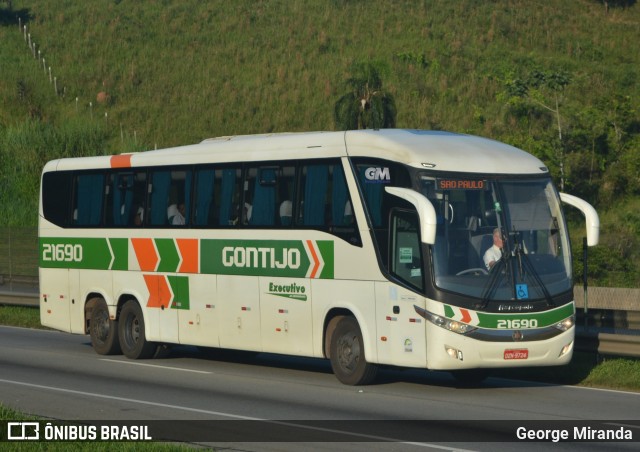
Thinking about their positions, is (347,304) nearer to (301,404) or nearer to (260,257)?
(260,257)

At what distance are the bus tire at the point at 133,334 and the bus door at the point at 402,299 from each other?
20.3ft

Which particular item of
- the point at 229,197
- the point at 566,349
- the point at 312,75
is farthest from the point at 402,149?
the point at 312,75

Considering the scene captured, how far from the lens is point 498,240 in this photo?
16656 millimetres

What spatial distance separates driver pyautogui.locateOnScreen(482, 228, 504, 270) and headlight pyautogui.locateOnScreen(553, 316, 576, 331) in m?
1.21

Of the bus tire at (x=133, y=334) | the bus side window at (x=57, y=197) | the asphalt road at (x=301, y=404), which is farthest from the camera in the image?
the bus side window at (x=57, y=197)

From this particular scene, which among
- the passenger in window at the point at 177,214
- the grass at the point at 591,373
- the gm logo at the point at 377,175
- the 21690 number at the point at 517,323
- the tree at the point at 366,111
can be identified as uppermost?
the tree at the point at 366,111

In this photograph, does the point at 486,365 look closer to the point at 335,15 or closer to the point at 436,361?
the point at 436,361

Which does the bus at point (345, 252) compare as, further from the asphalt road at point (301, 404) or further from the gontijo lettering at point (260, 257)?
the asphalt road at point (301, 404)

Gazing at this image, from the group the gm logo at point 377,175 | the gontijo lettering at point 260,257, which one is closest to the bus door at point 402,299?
the gm logo at point 377,175

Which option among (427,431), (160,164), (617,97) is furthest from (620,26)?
(427,431)

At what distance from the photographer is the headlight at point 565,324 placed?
16830 millimetres

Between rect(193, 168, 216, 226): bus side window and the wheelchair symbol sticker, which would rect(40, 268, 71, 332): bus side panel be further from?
the wheelchair symbol sticker

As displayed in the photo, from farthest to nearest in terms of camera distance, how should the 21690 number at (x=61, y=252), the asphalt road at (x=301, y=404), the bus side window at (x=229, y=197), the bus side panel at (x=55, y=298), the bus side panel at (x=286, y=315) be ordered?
the bus side panel at (x=55, y=298) → the 21690 number at (x=61, y=252) → the bus side window at (x=229, y=197) → the bus side panel at (x=286, y=315) → the asphalt road at (x=301, y=404)

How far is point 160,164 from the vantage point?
863 inches
